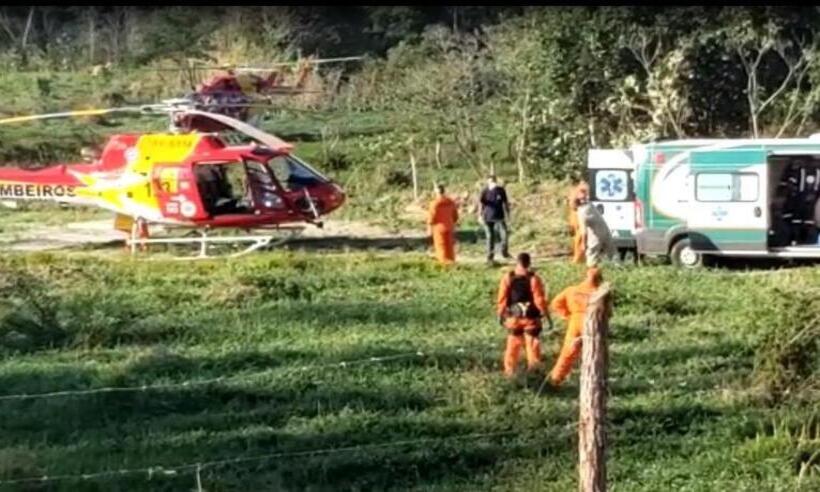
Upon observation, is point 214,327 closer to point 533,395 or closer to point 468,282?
point 468,282

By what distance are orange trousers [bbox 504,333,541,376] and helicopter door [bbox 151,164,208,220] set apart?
12619mm

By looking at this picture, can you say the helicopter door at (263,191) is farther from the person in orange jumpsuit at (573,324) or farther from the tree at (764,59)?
the person in orange jumpsuit at (573,324)

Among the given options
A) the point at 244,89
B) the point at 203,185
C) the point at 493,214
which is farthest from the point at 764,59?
the point at 203,185

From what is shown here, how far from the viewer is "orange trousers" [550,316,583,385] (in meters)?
14.7

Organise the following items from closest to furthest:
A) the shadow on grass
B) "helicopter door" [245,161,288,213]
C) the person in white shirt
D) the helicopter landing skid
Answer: the person in white shirt, the helicopter landing skid, "helicopter door" [245,161,288,213], the shadow on grass

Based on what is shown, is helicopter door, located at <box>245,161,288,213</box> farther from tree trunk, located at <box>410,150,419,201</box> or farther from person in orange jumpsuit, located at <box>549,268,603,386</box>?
person in orange jumpsuit, located at <box>549,268,603,386</box>

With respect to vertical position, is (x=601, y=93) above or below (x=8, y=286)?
above

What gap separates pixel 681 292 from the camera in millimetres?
20422

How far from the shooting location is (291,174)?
2764cm

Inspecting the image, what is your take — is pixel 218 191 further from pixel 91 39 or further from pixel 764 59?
pixel 91 39

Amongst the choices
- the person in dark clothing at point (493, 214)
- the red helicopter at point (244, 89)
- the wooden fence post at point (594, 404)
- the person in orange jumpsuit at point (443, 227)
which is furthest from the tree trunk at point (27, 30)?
the wooden fence post at point (594, 404)

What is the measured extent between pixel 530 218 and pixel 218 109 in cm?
655

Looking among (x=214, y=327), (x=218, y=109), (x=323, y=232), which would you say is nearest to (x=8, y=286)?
(x=214, y=327)

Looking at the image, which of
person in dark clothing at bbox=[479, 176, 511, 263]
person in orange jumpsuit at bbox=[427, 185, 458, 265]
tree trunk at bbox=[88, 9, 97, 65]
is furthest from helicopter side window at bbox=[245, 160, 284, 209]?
tree trunk at bbox=[88, 9, 97, 65]
